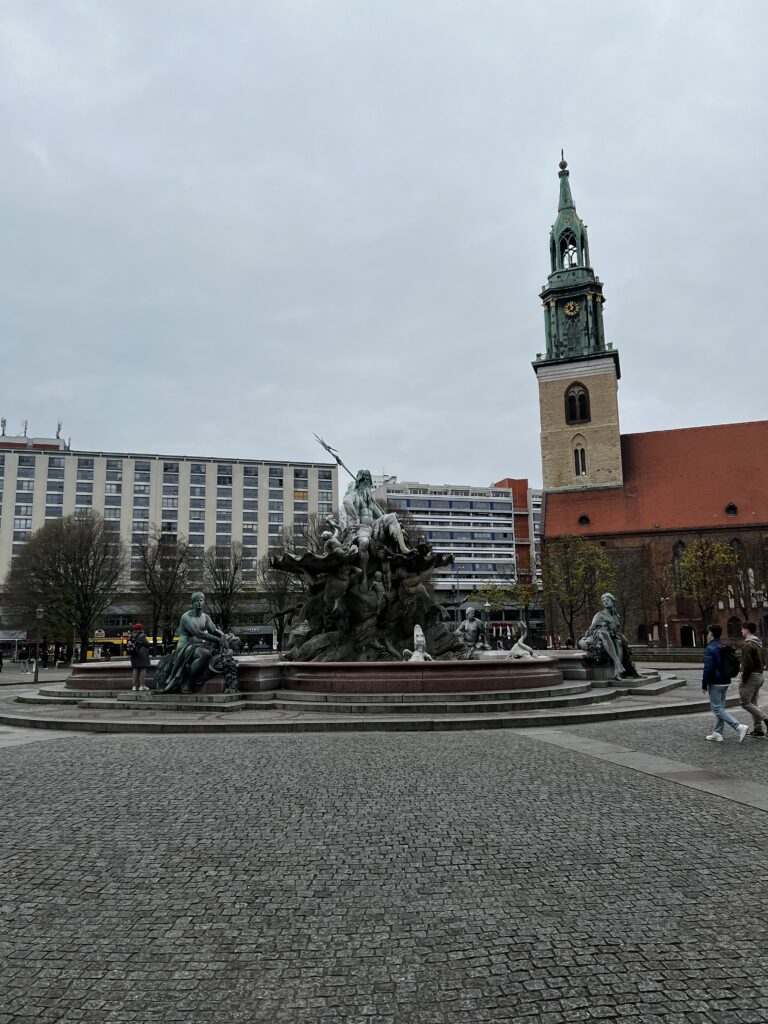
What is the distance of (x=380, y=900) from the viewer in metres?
4.41

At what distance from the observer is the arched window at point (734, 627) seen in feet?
190

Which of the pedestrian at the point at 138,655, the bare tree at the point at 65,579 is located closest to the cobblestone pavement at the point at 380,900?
the pedestrian at the point at 138,655

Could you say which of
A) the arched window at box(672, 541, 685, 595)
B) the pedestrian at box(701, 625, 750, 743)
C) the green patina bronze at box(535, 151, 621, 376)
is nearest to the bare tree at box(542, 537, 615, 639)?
the arched window at box(672, 541, 685, 595)

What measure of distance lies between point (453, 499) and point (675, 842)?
116714 millimetres

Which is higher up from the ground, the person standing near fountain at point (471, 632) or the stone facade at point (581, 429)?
the stone facade at point (581, 429)

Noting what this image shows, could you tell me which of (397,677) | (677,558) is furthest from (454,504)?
(397,677)

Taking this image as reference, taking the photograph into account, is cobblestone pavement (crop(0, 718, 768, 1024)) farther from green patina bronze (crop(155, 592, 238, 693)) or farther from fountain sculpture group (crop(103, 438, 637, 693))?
fountain sculpture group (crop(103, 438, 637, 693))

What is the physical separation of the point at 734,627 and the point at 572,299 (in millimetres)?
35171

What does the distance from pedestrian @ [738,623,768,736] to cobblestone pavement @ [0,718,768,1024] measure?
162 inches

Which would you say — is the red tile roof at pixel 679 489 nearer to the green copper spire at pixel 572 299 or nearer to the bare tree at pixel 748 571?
the bare tree at pixel 748 571

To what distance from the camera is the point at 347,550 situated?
63.0ft

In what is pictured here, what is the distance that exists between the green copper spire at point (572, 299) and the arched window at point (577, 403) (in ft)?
10.0

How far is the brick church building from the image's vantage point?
197 ft

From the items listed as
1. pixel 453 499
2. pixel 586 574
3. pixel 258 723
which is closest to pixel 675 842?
pixel 258 723
